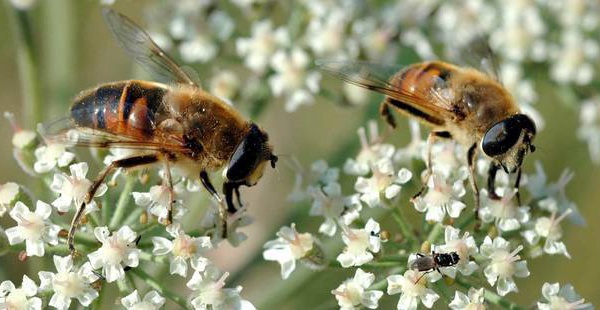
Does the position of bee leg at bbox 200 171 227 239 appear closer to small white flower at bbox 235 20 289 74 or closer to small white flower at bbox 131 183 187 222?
small white flower at bbox 131 183 187 222

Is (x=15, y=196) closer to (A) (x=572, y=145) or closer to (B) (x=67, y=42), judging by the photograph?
(B) (x=67, y=42)

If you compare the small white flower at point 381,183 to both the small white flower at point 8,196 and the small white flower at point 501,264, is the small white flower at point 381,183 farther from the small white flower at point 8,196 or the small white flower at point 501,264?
the small white flower at point 8,196

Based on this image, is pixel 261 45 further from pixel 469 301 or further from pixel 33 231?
pixel 469 301

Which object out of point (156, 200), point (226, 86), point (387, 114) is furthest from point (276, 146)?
point (156, 200)

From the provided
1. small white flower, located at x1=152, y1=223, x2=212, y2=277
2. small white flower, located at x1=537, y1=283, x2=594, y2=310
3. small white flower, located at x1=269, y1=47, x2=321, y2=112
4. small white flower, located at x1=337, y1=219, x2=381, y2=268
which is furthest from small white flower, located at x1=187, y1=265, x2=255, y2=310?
small white flower, located at x1=269, y1=47, x2=321, y2=112

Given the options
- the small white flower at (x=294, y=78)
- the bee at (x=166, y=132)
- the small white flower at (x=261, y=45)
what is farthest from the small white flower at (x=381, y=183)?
the small white flower at (x=261, y=45)

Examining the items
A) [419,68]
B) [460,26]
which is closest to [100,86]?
[419,68]
